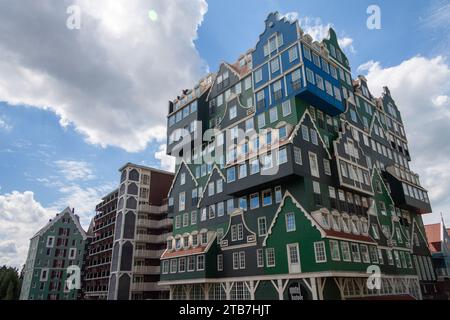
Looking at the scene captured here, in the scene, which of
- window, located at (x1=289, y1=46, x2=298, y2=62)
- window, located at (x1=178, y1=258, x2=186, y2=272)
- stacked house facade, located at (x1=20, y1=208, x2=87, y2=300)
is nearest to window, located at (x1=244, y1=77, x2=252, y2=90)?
window, located at (x1=289, y1=46, x2=298, y2=62)

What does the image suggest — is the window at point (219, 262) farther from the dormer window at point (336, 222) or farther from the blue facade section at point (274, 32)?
the blue facade section at point (274, 32)

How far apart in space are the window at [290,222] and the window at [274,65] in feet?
72.0

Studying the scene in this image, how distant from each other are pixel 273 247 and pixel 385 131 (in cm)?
3929

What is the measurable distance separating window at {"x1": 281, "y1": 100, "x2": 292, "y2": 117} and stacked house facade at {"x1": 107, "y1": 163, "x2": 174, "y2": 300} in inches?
1540

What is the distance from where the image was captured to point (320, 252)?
3591 cm

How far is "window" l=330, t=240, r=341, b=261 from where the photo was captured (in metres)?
35.8

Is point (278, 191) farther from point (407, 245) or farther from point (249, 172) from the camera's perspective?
point (407, 245)

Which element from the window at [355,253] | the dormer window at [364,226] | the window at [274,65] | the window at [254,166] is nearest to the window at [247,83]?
the window at [274,65]

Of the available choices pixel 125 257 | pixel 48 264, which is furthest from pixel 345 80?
pixel 48 264

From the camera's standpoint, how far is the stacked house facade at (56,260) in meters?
96.1

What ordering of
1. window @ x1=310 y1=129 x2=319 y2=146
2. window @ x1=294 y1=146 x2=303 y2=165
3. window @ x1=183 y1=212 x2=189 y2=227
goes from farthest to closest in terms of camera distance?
1. window @ x1=183 y1=212 x2=189 y2=227
2. window @ x1=310 y1=129 x2=319 y2=146
3. window @ x1=294 y1=146 x2=303 y2=165

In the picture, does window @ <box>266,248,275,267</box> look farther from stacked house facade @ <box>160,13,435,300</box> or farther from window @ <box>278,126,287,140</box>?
window @ <box>278,126,287,140</box>

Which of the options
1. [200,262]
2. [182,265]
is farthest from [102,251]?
[200,262]

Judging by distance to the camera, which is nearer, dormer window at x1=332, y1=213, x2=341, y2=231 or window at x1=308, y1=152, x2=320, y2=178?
dormer window at x1=332, y1=213, x2=341, y2=231
